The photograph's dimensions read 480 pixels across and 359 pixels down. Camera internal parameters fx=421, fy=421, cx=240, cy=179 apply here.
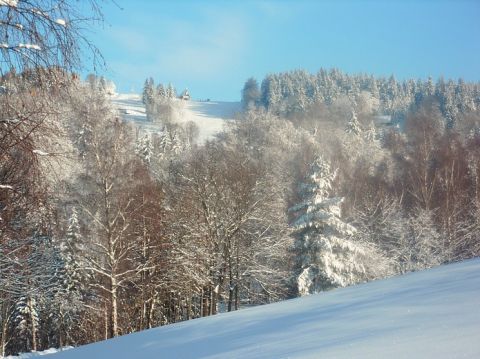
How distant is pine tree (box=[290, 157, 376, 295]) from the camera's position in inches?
739

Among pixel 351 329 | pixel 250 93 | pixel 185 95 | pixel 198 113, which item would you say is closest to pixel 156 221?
pixel 351 329

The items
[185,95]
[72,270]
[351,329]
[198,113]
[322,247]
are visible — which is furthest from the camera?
[185,95]

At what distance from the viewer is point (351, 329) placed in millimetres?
3887

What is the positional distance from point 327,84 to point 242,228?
10872 centimetres

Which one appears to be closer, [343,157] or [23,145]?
[23,145]

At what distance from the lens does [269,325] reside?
4.84 metres

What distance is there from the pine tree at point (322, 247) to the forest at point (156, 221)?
0.07 m

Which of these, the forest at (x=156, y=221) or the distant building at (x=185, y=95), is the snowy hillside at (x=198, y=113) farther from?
the forest at (x=156, y=221)

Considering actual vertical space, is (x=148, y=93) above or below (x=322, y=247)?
above

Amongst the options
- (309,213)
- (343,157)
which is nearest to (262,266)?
(309,213)

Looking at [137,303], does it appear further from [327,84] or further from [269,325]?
[327,84]

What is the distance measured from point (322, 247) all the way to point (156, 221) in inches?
293

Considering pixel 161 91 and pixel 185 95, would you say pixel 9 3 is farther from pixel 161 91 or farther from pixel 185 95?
pixel 185 95

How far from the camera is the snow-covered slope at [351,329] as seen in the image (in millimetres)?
3166
